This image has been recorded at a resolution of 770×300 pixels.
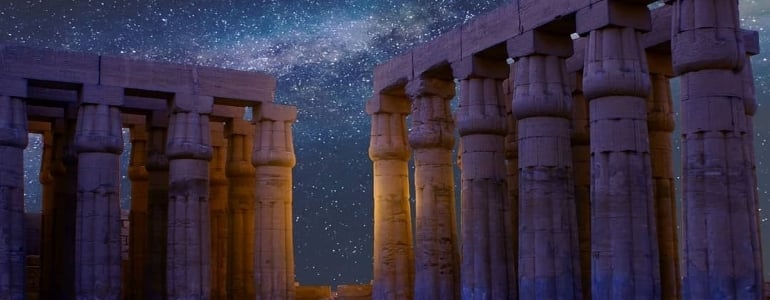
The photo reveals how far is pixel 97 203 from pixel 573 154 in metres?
13.1

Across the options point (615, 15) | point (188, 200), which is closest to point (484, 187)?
point (615, 15)

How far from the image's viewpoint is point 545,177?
20.7m

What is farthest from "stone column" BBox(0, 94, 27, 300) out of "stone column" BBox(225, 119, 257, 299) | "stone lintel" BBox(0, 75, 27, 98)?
"stone column" BBox(225, 119, 257, 299)

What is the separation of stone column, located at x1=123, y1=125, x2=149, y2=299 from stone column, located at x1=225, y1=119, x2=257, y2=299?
9.93 feet

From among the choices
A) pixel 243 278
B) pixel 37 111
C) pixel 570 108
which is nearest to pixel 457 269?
pixel 570 108

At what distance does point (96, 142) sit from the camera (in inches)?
1020

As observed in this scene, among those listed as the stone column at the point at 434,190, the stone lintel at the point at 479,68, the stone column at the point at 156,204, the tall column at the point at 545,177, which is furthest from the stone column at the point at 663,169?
the stone column at the point at 156,204

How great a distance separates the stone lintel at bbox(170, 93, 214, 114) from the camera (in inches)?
1073

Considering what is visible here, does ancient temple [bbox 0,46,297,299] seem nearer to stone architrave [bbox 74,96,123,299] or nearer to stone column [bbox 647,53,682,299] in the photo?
stone architrave [bbox 74,96,123,299]

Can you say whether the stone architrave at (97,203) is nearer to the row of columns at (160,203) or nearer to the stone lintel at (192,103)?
the row of columns at (160,203)

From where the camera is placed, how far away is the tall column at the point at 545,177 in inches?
804

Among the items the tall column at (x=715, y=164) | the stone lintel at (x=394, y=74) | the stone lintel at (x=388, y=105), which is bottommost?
the tall column at (x=715, y=164)

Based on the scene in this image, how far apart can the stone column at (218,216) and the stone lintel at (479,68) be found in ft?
41.0

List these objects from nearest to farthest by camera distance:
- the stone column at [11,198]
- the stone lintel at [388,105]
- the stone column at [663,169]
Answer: the stone column at [663,169] → the stone column at [11,198] → the stone lintel at [388,105]
